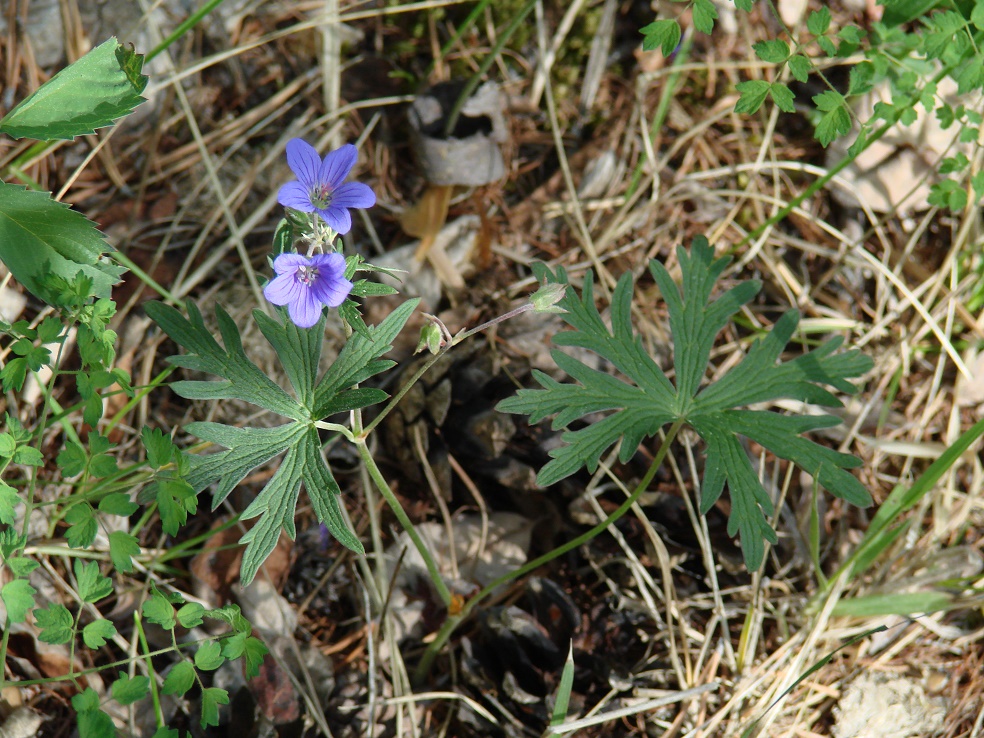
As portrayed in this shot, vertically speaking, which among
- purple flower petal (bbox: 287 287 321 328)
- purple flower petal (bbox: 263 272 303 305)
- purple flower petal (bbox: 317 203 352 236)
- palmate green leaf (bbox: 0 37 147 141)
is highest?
palmate green leaf (bbox: 0 37 147 141)

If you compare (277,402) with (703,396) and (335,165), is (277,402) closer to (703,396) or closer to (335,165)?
(335,165)

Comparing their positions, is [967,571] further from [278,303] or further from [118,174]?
[118,174]

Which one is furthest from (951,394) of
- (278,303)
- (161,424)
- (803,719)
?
(161,424)

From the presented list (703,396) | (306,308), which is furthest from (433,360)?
(703,396)

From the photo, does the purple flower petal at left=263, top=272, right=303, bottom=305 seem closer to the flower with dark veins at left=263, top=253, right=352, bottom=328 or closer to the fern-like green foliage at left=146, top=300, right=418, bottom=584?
the flower with dark veins at left=263, top=253, right=352, bottom=328

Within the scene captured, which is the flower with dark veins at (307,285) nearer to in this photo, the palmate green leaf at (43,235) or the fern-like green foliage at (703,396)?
the fern-like green foliage at (703,396)

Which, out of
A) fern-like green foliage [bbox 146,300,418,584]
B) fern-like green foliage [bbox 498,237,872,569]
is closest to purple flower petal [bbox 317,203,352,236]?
fern-like green foliage [bbox 146,300,418,584]
